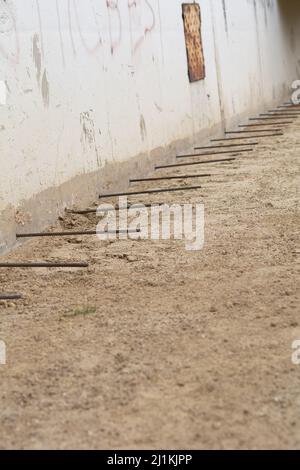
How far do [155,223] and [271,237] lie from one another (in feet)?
3.44

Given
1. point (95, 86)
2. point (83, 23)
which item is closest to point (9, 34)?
point (83, 23)

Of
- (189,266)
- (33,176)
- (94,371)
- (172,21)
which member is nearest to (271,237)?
(189,266)

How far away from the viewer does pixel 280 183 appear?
6.61 meters

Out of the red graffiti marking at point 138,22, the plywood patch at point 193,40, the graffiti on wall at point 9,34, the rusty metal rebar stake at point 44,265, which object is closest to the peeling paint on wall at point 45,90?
the graffiti on wall at point 9,34

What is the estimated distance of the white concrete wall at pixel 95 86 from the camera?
5242mm

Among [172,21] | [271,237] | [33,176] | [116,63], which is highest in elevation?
[172,21]

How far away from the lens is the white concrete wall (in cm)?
524

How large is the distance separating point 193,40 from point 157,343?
23.1 ft

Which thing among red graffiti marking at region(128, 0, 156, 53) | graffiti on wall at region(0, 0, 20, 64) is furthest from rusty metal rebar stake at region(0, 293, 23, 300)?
red graffiti marking at region(128, 0, 156, 53)

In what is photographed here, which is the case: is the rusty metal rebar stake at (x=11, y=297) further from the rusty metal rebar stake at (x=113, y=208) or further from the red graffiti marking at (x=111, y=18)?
the red graffiti marking at (x=111, y=18)

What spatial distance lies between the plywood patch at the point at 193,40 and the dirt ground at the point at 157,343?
452 centimetres

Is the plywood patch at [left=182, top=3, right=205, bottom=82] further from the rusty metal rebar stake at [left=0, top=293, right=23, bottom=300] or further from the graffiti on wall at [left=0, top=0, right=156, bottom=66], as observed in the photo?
the rusty metal rebar stake at [left=0, top=293, right=23, bottom=300]
